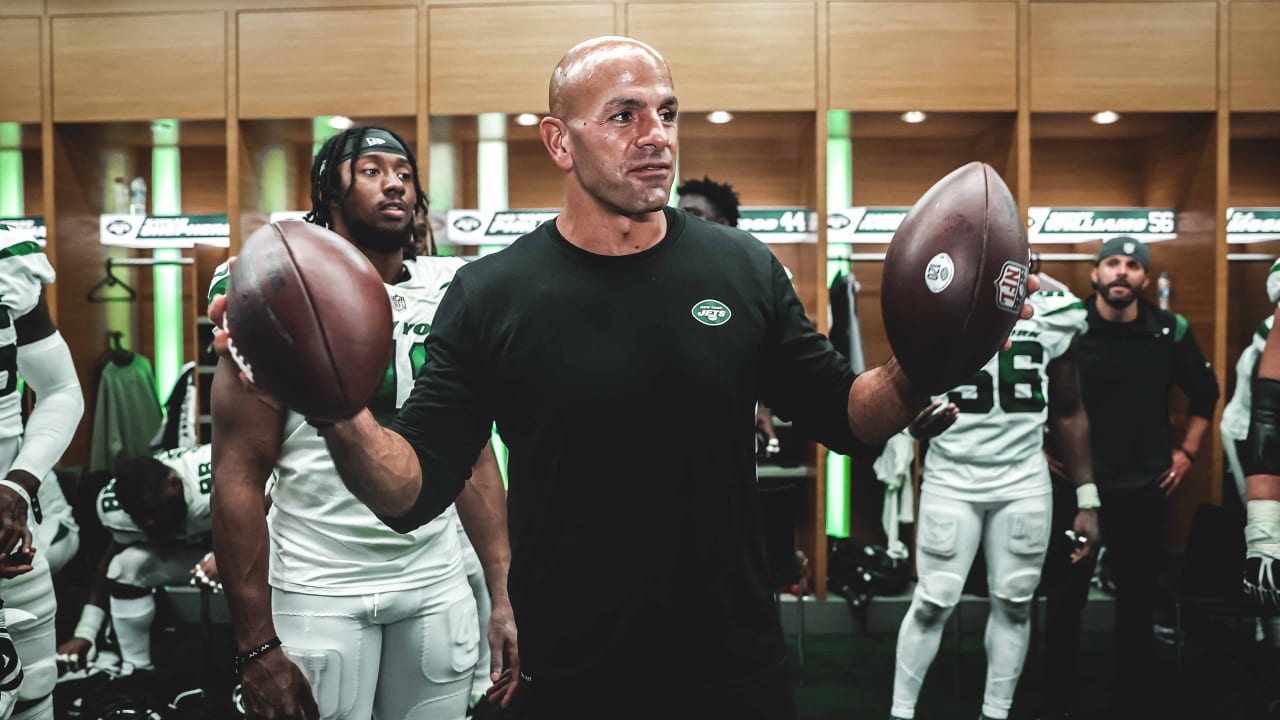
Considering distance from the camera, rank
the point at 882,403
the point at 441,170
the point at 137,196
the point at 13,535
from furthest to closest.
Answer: the point at 137,196 < the point at 441,170 < the point at 13,535 < the point at 882,403

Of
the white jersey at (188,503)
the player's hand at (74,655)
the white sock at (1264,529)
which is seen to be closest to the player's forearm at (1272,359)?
the white sock at (1264,529)

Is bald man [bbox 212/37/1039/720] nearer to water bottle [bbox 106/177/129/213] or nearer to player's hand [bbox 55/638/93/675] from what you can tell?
player's hand [bbox 55/638/93/675]

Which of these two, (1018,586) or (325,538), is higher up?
(325,538)

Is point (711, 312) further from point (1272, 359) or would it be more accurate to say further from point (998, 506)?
point (998, 506)

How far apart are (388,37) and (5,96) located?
171 cm

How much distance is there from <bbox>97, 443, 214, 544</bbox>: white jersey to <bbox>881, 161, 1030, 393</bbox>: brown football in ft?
8.80

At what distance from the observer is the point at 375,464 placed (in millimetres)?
853

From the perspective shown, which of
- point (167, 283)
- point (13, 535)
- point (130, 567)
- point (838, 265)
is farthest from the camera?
point (167, 283)

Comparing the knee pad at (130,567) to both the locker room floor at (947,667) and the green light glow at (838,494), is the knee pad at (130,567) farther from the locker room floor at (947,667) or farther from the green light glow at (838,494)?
the green light glow at (838,494)

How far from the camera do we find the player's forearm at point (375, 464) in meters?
0.83

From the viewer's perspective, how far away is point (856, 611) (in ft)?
11.6

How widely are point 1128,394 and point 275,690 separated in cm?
290

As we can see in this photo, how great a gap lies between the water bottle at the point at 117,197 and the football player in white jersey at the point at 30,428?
2.75 metres

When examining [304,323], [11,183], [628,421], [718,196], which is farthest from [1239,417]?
[11,183]
